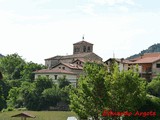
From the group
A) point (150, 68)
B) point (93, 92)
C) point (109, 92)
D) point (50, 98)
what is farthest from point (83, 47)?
point (109, 92)

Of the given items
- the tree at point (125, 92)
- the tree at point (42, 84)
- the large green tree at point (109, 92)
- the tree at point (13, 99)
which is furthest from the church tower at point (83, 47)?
the tree at point (125, 92)

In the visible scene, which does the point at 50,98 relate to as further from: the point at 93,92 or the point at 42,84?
the point at 93,92

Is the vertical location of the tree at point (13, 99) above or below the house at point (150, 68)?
below

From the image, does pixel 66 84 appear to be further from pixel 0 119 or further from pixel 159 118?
pixel 159 118

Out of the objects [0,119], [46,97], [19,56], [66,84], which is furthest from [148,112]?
[19,56]

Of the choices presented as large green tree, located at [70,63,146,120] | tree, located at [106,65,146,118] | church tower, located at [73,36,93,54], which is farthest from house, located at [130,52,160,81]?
church tower, located at [73,36,93,54]

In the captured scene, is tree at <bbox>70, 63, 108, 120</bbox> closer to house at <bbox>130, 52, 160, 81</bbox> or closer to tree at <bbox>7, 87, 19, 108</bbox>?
house at <bbox>130, 52, 160, 81</bbox>

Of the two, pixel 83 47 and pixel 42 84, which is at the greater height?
pixel 83 47

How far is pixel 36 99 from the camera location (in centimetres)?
5516

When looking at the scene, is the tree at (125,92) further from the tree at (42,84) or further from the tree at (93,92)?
the tree at (42,84)

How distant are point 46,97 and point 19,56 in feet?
155

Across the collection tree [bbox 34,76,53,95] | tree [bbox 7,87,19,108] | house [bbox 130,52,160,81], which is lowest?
tree [bbox 7,87,19,108]

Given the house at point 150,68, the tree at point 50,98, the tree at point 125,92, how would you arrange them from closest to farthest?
the tree at point 125,92 → the tree at point 50,98 → the house at point 150,68

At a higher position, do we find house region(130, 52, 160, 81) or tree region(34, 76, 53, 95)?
house region(130, 52, 160, 81)
